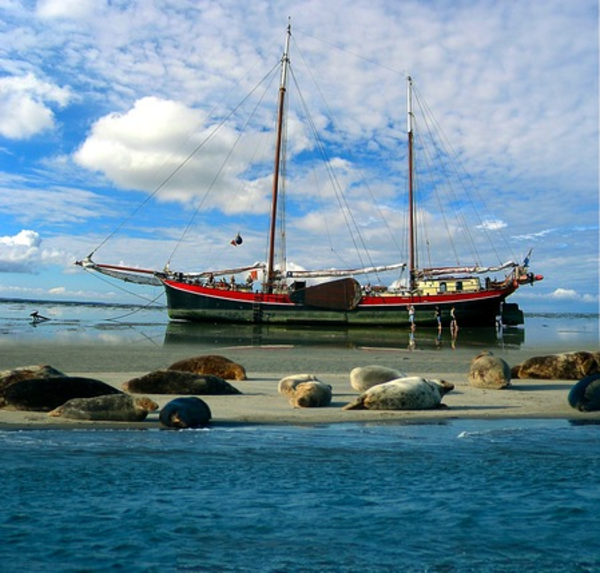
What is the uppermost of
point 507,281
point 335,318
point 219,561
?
point 507,281

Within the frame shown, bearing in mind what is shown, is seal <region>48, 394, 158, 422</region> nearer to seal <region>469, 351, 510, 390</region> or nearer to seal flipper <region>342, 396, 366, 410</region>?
seal flipper <region>342, 396, 366, 410</region>

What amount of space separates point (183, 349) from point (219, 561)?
21577mm

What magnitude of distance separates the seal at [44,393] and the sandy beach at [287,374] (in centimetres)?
23

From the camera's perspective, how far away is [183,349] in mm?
25031

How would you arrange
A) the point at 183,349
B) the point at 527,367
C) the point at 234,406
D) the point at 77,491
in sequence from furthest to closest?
the point at 183,349, the point at 527,367, the point at 234,406, the point at 77,491

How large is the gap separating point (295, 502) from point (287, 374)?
1101cm

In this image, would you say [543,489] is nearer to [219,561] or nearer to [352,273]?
[219,561]

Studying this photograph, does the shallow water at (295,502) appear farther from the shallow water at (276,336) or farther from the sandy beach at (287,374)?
the shallow water at (276,336)

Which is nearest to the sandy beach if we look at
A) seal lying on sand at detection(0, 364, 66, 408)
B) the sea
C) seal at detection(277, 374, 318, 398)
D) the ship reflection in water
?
seal at detection(277, 374, 318, 398)

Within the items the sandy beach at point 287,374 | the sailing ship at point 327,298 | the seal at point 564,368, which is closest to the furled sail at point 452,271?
the sailing ship at point 327,298

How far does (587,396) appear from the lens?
10.5m

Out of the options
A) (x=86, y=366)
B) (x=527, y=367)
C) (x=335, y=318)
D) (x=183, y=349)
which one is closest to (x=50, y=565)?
(x=527, y=367)

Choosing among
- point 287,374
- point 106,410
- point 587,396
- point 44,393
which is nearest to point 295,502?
point 106,410

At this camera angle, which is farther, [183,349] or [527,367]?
[183,349]
